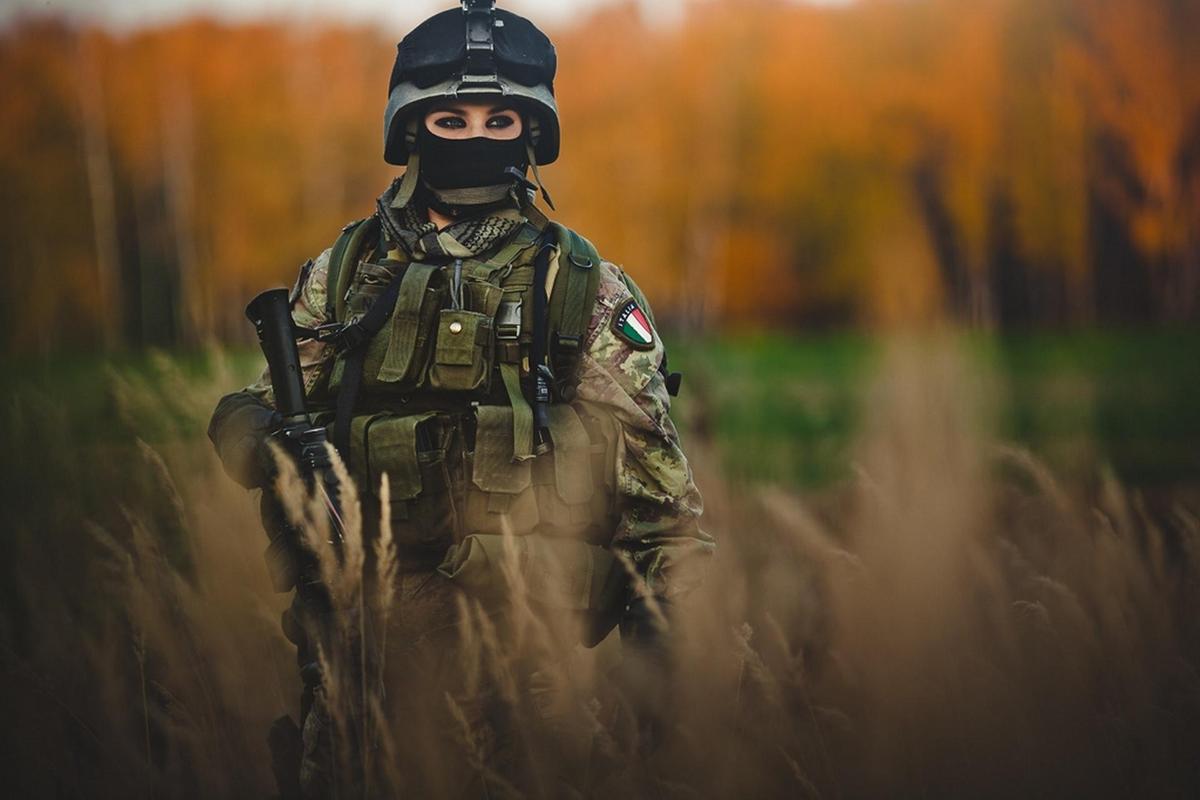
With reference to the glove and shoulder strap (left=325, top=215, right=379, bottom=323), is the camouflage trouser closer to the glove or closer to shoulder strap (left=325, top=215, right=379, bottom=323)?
the glove

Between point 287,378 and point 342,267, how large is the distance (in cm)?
36

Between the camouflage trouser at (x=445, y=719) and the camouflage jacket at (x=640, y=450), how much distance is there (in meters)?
0.40

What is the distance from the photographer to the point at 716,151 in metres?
21.6

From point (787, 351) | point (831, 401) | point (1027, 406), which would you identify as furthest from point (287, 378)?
point (787, 351)

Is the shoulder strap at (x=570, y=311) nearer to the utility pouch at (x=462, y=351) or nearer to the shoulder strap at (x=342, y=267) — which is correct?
the utility pouch at (x=462, y=351)

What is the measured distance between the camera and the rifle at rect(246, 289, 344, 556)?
2287 mm

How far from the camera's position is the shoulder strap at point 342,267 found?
254 centimetres

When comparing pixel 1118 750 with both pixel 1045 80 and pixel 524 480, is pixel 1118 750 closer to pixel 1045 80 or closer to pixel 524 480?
pixel 524 480

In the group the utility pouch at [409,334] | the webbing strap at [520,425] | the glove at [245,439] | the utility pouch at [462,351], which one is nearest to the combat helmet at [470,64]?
the utility pouch at [409,334]

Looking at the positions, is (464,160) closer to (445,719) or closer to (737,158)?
(445,719)

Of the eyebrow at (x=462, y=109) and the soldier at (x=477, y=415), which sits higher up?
the eyebrow at (x=462, y=109)

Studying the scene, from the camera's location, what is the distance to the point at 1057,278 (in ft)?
73.3

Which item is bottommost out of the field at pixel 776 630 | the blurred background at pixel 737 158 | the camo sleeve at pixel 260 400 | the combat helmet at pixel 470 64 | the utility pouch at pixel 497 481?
the field at pixel 776 630

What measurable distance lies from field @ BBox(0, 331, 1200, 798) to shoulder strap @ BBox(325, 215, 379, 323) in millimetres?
594
